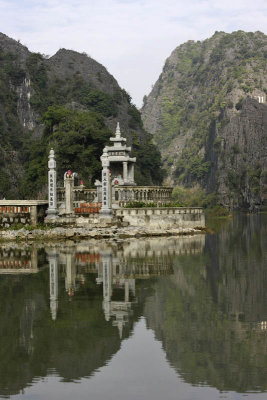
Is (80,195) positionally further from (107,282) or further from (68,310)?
(68,310)

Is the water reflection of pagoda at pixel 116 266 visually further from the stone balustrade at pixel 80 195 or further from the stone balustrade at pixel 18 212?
the stone balustrade at pixel 80 195

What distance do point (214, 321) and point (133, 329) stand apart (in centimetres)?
248

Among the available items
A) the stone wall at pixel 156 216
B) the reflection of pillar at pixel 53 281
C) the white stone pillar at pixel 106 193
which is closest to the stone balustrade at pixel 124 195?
the stone wall at pixel 156 216

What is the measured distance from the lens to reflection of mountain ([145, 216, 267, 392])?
14.4 meters

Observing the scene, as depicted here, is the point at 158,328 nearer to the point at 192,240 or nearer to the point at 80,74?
the point at 192,240

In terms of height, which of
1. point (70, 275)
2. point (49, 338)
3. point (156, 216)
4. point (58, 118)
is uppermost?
point (58, 118)

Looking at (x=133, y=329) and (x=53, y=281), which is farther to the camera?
(x=53, y=281)

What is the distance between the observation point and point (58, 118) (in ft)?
269

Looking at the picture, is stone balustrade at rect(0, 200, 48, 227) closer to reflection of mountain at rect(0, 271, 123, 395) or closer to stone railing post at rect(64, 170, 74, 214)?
stone railing post at rect(64, 170, 74, 214)

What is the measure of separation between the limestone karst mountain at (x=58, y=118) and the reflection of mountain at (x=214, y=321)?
44.0 metres

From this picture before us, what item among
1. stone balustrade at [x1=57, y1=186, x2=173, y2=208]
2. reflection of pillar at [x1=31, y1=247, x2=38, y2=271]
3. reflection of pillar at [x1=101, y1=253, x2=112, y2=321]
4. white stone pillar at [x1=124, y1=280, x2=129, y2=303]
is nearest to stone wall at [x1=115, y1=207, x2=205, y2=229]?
stone balustrade at [x1=57, y1=186, x2=173, y2=208]

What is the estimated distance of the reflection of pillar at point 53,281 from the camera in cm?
2162

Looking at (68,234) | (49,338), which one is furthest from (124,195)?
(49,338)

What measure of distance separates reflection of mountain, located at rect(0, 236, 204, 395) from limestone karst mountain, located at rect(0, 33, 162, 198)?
38396 millimetres
